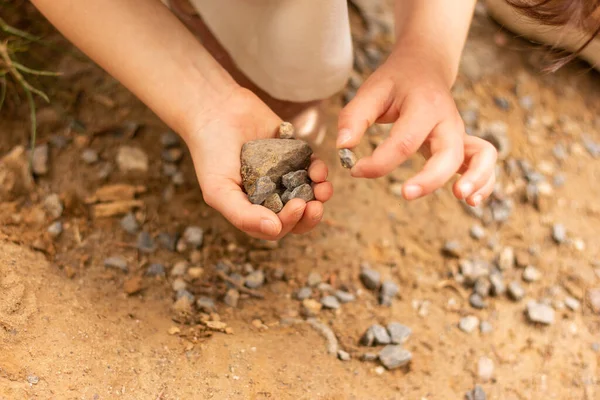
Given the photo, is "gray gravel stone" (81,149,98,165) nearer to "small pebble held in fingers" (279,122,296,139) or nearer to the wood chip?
the wood chip

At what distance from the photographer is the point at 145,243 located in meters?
1.52

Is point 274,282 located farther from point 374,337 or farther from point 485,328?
point 485,328

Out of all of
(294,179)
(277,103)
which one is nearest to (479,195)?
(294,179)

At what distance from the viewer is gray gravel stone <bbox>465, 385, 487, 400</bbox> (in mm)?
1373

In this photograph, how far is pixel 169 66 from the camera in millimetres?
1396

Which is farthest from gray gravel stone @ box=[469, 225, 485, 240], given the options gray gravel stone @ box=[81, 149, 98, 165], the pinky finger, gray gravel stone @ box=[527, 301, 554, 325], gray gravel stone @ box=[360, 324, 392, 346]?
gray gravel stone @ box=[81, 149, 98, 165]

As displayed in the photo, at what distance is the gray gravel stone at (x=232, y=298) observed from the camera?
143cm

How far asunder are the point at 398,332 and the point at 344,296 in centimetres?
16

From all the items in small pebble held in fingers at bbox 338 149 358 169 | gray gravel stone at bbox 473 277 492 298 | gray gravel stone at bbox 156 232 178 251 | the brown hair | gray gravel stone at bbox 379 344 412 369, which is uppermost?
the brown hair

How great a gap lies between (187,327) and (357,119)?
601mm

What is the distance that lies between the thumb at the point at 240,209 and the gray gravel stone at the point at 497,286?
0.72 meters

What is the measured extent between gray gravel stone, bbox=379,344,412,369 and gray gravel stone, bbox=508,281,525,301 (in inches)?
15.9

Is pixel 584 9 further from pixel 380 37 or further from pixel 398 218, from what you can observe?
pixel 380 37

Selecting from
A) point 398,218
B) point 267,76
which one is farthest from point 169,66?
point 398,218
